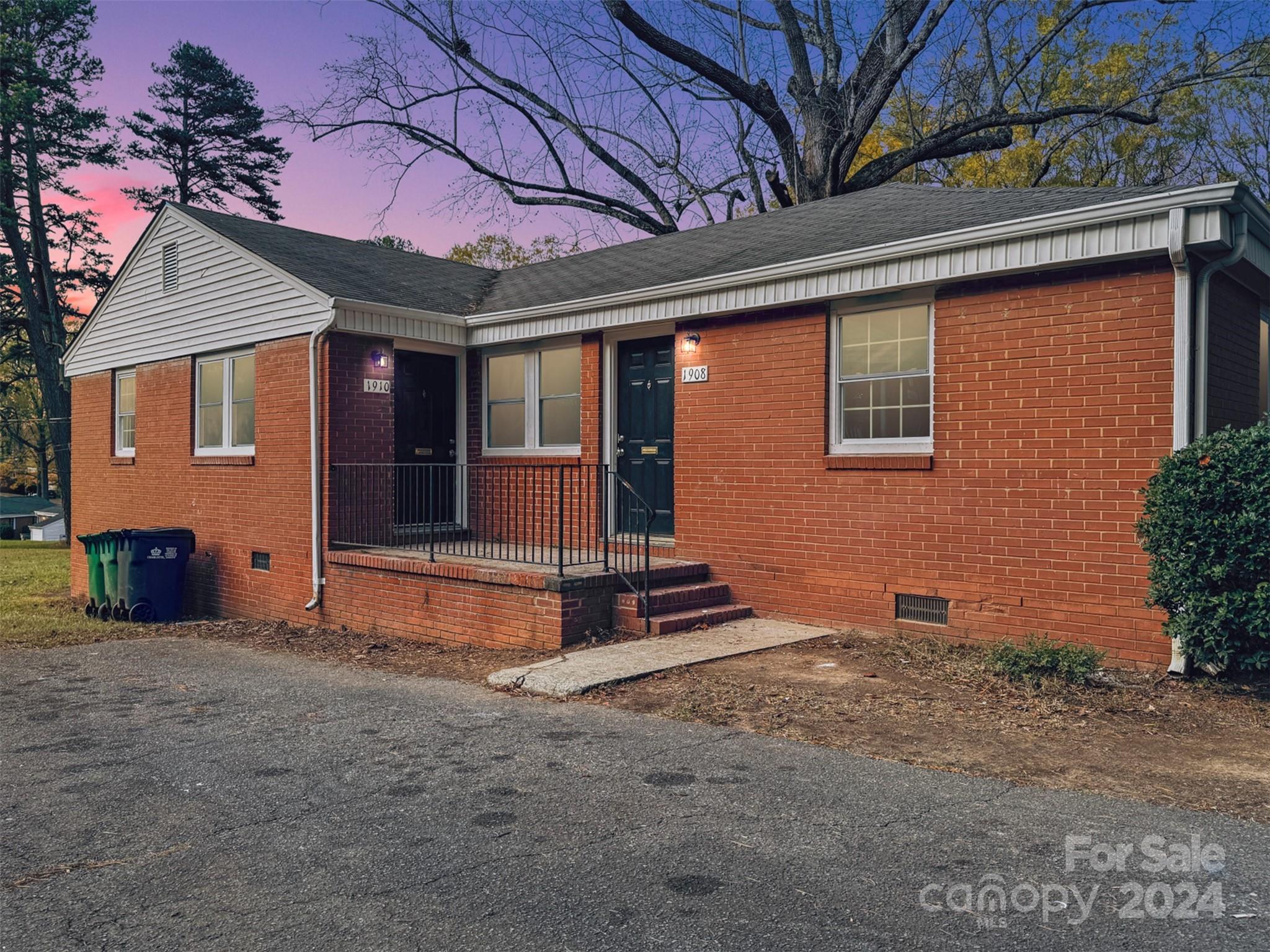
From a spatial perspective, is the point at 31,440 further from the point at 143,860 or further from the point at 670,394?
the point at 143,860

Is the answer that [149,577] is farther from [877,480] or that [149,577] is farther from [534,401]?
[877,480]

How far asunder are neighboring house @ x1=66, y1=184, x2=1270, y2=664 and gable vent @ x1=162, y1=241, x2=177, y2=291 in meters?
0.06

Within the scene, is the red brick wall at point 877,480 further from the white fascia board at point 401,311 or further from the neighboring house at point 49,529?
the neighboring house at point 49,529

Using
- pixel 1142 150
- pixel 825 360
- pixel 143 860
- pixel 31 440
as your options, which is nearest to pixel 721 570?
pixel 825 360

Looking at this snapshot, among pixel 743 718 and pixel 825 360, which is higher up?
pixel 825 360

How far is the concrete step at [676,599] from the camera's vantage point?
8.25 m

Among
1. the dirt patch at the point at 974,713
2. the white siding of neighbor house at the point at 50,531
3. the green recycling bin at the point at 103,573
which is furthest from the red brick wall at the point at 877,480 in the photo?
the white siding of neighbor house at the point at 50,531

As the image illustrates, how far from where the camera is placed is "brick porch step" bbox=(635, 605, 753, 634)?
26.8ft

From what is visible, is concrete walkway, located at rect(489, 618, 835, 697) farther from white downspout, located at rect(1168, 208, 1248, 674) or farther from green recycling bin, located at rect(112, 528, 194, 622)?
green recycling bin, located at rect(112, 528, 194, 622)

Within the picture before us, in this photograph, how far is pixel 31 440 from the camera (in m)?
64.5

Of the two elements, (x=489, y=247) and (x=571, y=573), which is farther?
(x=489, y=247)

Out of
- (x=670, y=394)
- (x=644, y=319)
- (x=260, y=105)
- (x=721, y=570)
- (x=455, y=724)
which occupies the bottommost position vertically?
(x=455, y=724)

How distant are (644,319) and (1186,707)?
5.84 metres

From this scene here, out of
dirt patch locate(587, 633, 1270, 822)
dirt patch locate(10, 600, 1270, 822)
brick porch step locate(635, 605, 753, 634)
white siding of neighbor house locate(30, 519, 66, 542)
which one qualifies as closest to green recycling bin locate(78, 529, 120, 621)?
dirt patch locate(10, 600, 1270, 822)
